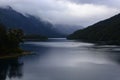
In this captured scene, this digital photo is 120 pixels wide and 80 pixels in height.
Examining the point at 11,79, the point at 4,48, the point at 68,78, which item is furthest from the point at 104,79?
the point at 4,48

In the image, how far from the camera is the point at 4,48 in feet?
482

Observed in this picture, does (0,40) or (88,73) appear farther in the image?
(0,40)

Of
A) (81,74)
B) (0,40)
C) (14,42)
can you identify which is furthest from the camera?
(14,42)

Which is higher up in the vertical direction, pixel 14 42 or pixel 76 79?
pixel 14 42

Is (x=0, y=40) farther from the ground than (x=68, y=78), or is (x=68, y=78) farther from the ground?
(x=0, y=40)

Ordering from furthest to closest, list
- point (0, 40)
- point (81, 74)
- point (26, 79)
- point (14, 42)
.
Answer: point (14, 42) → point (0, 40) → point (81, 74) → point (26, 79)

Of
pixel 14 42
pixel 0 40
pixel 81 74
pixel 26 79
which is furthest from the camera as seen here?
pixel 14 42

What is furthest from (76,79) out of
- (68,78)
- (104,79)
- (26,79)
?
(26,79)

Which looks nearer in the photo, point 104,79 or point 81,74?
point 104,79

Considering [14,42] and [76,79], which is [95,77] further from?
[14,42]

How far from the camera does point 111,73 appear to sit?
306 ft

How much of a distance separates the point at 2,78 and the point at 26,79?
722 cm

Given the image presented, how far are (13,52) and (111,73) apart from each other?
74.0 m

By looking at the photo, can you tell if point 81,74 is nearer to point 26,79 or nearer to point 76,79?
point 76,79
